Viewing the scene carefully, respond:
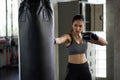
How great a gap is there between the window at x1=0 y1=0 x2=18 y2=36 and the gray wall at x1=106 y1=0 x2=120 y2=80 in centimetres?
247

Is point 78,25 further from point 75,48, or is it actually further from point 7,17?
point 7,17

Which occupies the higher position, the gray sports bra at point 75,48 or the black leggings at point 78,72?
the gray sports bra at point 75,48

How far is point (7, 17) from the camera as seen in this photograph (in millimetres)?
3859

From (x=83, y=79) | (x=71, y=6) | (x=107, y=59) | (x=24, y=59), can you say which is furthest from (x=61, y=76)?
(x=24, y=59)

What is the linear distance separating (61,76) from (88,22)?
4.60 ft

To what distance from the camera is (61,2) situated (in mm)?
5176

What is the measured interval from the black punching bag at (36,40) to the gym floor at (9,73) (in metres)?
1.85

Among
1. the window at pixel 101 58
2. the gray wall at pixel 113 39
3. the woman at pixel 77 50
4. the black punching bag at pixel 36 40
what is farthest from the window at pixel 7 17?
the gray wall at pixel 113 39

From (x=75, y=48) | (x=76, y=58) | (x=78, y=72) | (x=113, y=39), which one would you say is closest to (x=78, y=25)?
(x=75, y=48)

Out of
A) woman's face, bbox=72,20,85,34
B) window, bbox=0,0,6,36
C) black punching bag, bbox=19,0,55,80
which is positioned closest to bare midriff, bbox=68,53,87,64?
woman's face, bbox=72,20,85,34

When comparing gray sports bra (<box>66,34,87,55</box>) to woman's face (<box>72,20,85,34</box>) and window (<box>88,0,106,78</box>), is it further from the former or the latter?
window (<box>88,0,106,78</box>)

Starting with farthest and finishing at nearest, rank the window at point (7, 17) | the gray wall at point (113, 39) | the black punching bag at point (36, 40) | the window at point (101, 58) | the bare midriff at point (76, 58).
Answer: the window at point (101, 58), the gray wall at point (113, 39), the window at point (7, 17), the bare midriff at point (76, 58), the black punching bag at point (36, 40)

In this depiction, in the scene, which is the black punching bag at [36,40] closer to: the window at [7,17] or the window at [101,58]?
the window at [7,17]

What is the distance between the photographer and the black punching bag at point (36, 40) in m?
1.98
